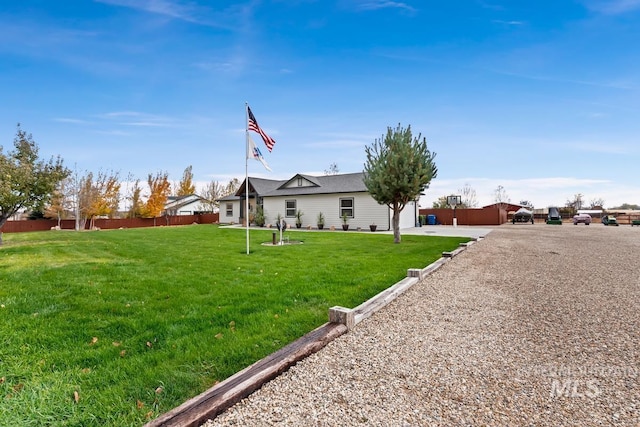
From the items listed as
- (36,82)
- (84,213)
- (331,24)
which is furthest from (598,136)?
(84,213)

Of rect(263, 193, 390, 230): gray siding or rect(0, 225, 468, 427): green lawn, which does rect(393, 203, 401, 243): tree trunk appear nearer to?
rect(0, 225, 468, 427): green lawn

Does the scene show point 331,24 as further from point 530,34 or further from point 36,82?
point 36,82

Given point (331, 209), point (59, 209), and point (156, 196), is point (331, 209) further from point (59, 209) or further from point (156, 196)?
point (59, 209)

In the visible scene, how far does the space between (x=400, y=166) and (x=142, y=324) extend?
10.1m

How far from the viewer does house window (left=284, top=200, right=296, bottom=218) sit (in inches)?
920

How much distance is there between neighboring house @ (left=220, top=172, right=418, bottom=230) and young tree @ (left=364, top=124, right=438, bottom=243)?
7.05 m

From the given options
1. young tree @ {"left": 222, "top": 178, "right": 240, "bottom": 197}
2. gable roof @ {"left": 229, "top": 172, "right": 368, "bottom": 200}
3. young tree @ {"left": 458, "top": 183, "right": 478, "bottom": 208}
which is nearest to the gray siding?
gable roof @ {"left": 229, "top": 172, "right": 368, "bottom": 200}

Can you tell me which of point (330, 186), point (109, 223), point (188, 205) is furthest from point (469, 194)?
point (109, 223)

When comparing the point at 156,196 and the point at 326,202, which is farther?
the point at 156,196

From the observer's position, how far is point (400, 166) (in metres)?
11.8

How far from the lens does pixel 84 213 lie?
2723cm

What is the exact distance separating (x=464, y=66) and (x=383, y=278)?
34.9 feet

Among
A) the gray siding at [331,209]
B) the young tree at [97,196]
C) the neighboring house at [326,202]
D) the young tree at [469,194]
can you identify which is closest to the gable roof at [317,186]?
the neighboring house at [326,202]

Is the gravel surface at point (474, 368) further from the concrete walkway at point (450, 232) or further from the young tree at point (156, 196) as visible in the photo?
the young tree at point (156, 196)
